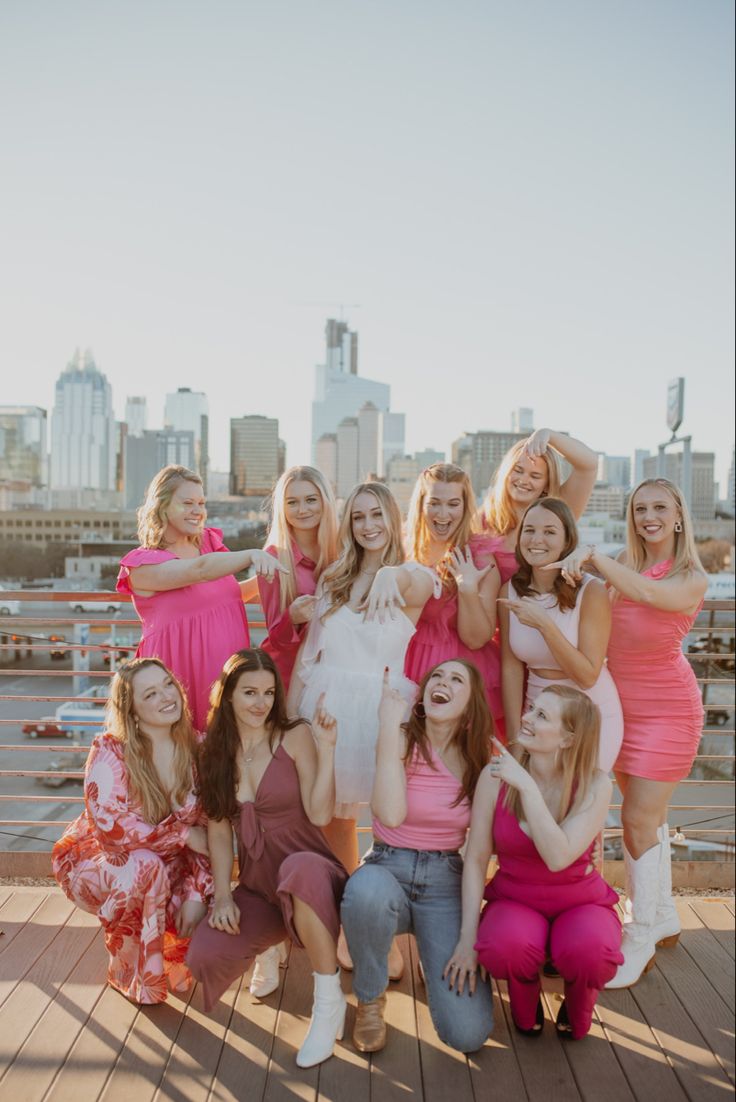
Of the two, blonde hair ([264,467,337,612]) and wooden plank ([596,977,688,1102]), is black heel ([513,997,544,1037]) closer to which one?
wooden plank ([596,977,688,1102])

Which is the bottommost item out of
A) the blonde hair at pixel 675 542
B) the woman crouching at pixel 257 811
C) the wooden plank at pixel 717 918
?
the wooden plank at pixel 717 918

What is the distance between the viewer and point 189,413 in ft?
407

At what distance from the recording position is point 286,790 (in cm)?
250

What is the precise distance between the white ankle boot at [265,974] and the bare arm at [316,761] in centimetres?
45

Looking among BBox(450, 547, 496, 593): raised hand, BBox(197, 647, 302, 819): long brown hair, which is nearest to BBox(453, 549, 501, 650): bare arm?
BBox(450, 547, 496, 593): raised hand

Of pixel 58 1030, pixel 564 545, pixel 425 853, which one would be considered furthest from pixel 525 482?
pixel 58 1030

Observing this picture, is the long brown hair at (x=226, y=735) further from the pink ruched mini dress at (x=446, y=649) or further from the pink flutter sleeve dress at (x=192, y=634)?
the pink ruched mini dress at (x=446, y=649)

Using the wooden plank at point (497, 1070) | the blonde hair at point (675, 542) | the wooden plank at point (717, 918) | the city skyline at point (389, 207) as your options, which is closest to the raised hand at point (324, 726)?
the wooden plank at point (497, 1070)

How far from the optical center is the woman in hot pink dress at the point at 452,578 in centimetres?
273

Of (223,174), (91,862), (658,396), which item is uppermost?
(223,174)

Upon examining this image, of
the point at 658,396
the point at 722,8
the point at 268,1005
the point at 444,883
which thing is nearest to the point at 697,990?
the point at 444,883

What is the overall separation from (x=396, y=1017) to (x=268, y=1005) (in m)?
0.38

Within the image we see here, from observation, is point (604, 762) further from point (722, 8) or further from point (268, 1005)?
point (722, 8)

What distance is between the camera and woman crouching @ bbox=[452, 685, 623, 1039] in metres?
2.26
